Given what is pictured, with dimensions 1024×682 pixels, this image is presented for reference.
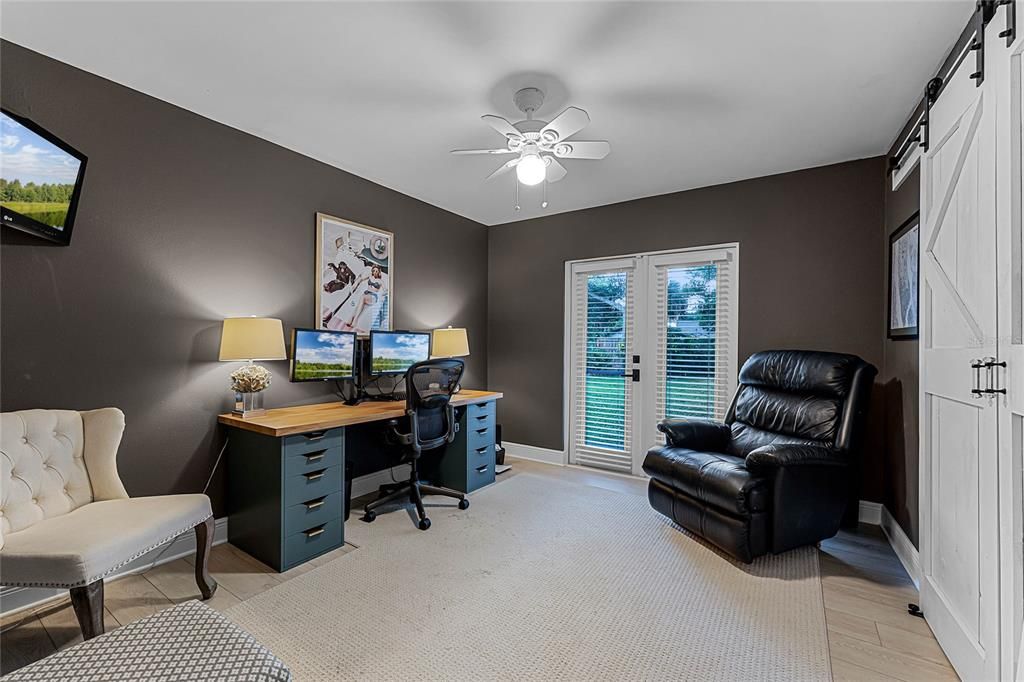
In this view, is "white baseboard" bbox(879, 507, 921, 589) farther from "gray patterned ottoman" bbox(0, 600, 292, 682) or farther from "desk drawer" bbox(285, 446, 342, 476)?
"desk drawer" bbox(285, 446, 342, 476)

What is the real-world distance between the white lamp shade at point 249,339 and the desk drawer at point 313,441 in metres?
0.55

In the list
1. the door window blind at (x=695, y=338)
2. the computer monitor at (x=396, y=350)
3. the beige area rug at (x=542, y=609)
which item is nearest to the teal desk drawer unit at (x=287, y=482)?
the beige area rug at (x=542, y=609)

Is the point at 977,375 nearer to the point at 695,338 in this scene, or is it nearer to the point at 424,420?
the point at 695,338

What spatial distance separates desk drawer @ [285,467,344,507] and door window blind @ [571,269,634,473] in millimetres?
2575

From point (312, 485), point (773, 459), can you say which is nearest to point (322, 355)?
point (312, 485)

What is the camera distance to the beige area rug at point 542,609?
1743mm

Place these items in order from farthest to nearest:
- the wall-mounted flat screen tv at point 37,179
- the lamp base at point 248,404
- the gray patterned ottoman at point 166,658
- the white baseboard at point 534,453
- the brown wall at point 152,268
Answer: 1. the white baseboard at point 534,453
2. the lamp base at point 248,404
3. the brown wall at point 152,268
4. the wall-mounted flat screen tv at point 37,179
5. the gray patterned ottoman at point 166,658

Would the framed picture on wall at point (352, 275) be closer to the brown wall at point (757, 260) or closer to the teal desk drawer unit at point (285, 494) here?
the teal desk drawer unit at point (285, 494)

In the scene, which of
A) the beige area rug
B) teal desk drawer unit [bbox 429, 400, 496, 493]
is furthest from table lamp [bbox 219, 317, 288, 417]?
teal desk drawer unit [bbox 429, 400, 496, 493]

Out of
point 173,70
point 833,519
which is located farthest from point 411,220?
point 833,519

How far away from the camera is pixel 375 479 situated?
3.81 meters

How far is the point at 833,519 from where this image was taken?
2605mm

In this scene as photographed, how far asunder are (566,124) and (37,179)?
239 cm

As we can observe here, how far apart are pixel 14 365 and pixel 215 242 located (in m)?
1.12
